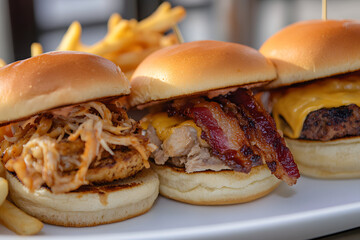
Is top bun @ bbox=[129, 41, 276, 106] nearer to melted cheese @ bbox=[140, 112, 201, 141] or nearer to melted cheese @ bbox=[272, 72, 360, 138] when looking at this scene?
melted cheese @ bbox=[140, 112, 201, 141]

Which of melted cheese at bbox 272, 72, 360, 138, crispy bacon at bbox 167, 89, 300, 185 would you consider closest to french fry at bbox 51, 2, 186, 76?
crispy bacon at bbox 167, 89, 300, 185

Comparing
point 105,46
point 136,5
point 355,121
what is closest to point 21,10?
point 136,5

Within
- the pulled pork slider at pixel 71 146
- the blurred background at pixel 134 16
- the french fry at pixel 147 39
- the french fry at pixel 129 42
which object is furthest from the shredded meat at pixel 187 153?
the blurred background at pixel 134 16

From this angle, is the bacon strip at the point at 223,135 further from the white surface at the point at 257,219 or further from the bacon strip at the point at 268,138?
the white surface at the point at 257,219

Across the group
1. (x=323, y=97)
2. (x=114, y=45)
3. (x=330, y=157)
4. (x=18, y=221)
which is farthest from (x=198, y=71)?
(x=114, y=45)

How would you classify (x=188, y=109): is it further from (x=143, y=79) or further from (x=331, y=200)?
(x=331, y=200)

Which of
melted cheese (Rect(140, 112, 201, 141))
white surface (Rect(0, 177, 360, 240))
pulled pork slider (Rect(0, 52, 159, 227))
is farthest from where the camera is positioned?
melted cheese (Rect(140, 112, 201, 141))

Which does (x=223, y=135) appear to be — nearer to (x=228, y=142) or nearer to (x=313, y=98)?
(x=228, y=142)
